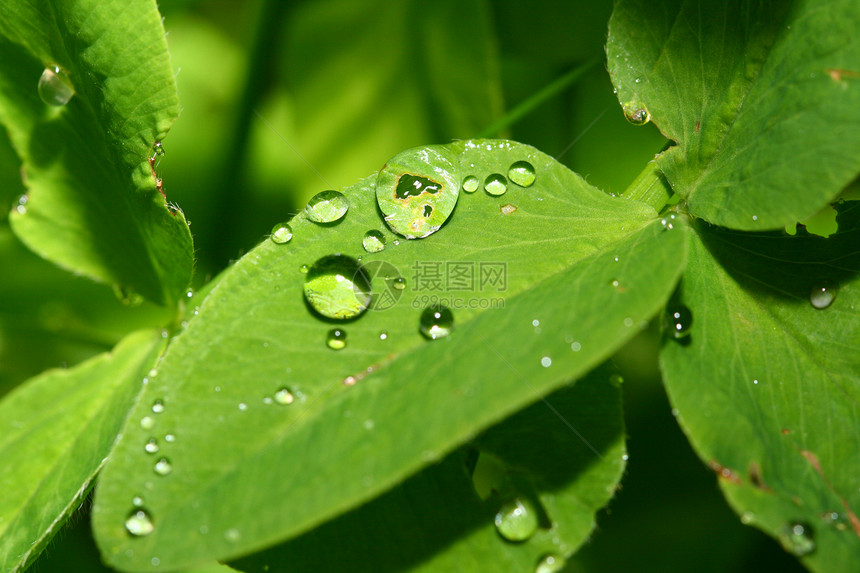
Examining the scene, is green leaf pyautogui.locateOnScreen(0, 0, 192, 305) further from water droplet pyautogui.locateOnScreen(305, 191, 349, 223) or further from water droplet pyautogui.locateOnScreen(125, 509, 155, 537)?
water droplet pyautogui.locateOnScreen(125, 509, 155, 537)

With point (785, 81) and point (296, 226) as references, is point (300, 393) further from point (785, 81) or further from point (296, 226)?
point (785, 81)

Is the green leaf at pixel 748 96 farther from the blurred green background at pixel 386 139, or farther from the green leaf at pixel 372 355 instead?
the blurred green background at pixel 386 139

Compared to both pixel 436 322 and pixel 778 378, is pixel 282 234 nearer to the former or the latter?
pixel 436 322

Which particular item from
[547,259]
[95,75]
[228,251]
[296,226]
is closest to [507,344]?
[547,259]

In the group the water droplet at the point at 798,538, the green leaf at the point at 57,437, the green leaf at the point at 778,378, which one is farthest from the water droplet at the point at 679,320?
the green leaf at the point at 57,437

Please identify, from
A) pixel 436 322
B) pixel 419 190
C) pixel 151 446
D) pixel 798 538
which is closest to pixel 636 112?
pixel 419 190

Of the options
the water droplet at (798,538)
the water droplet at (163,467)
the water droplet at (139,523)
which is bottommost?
the water droplet at (798,538)

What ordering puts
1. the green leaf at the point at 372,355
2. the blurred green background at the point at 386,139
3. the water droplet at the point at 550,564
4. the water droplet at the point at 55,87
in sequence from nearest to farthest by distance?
the green leaf at the point at 372,355
the water droplet at the point at 550,564
the water droplet at the point at 55,87
the blurred green background at the point at 386,139

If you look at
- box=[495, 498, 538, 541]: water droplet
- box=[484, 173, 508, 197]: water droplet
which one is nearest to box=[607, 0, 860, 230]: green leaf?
box=[484, 173, 508, 197]: water droplet
